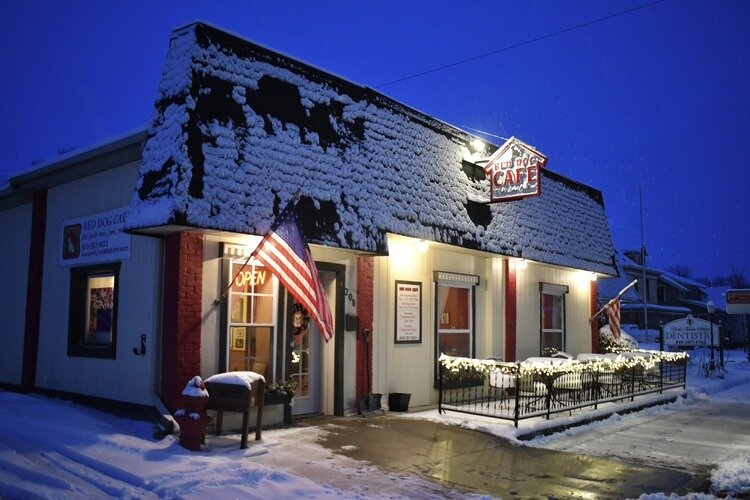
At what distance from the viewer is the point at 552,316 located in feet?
60.2

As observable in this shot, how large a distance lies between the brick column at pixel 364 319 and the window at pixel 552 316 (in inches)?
271

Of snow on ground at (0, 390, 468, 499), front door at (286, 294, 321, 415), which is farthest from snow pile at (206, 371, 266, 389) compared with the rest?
front door at (286, 294, 321, 415)

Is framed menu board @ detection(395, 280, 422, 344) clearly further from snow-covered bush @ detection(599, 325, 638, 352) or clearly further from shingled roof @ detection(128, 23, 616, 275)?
snow-covered bush @ detection(599, 325, 638, 352)

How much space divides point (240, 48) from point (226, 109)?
1170mm

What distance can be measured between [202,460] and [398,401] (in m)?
5.08

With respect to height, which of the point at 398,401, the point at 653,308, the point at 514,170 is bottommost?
the point at 398,401

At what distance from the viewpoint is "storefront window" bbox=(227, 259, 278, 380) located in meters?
9.93

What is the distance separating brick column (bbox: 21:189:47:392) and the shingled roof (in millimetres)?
4334

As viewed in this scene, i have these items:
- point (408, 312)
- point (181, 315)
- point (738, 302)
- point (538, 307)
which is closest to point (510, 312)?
point (538, 307)

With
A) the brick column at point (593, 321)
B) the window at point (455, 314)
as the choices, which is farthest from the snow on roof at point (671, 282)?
the window at point (455, 314)

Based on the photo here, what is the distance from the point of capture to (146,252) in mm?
9891

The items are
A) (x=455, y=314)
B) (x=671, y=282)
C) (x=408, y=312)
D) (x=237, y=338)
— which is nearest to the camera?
(x=237, y=338)

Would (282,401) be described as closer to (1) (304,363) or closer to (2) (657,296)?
(1) (304,363)

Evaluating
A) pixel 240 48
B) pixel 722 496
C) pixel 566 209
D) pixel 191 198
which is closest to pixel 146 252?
pixel 191 198
